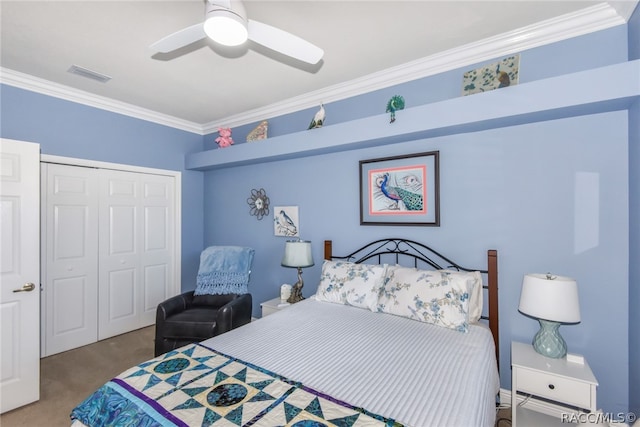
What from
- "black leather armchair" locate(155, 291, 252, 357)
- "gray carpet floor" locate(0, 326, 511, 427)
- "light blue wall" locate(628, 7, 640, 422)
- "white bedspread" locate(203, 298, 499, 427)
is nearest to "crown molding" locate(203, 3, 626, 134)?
"light blue wall" locate(628, 7, 640, 422)

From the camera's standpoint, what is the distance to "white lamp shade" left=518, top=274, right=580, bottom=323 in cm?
180

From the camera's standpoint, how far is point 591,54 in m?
2.04

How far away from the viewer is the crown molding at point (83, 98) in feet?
9.02

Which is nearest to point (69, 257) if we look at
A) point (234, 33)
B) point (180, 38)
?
point (180, 38)

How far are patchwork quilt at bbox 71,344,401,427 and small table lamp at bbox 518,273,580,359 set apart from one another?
1334mm

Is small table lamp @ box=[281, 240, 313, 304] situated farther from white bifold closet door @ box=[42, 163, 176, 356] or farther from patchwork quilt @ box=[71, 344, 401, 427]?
white bifold closet door @ box=[42, 163, 176, 356]

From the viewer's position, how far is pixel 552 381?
177 centimetres

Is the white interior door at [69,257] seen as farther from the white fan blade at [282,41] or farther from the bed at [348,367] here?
the white fan blade at [282,41]

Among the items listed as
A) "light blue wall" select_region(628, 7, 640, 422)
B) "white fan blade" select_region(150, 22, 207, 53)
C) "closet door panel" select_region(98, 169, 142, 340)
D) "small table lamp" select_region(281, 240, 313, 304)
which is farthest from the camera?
"closet door panel" select_region(98, 169, 142, 340)

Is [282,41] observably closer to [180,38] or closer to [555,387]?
[180,38]

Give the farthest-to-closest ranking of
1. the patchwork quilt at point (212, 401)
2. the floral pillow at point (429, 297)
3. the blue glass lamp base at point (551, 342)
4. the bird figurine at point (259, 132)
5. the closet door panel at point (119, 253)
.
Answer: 1. the bird figurine at point (259, 132)
2. the closet door panel at point (119, 253)
3. the floral pillow at point (429, 297)
4. the blue glass lamp base at point (551, 342)
5. the patchwork quilt at point (212, 401)

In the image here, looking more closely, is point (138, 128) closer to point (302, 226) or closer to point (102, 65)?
point (102, 65)

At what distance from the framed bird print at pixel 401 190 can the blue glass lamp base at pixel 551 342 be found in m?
1.01

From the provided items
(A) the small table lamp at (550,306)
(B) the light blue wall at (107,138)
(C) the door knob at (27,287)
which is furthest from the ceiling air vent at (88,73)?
(A) the small table lamp at (550,306)
